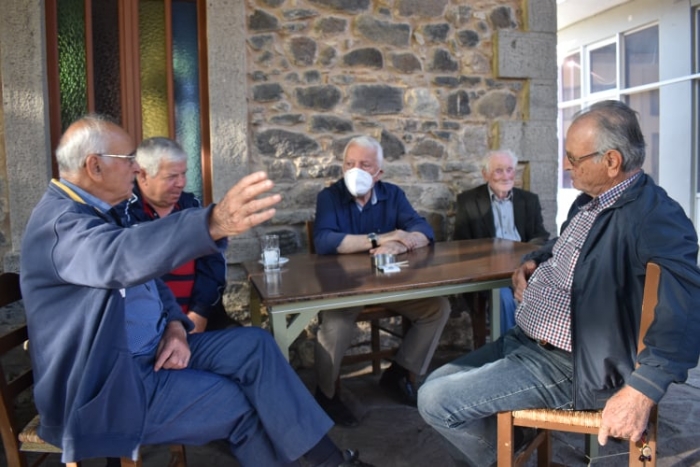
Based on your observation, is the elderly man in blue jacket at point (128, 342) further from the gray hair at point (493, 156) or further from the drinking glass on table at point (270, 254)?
the gray hair at point (493, 156)

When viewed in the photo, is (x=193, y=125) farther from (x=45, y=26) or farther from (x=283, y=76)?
(x=45, y=26)

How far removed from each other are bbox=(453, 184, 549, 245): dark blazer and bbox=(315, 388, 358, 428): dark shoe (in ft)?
4.79

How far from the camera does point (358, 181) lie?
3143 mm

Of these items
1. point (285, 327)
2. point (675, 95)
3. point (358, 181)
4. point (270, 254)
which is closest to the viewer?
point (285, 327)

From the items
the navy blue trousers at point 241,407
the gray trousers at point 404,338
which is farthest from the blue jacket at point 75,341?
the gray trousers at point 404,338

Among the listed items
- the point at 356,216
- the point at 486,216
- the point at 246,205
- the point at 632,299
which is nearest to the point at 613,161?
the point at 632,299

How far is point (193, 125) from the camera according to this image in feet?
11.7

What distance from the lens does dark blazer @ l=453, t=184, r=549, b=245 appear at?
376 cm

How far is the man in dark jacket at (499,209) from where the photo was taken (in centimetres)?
376

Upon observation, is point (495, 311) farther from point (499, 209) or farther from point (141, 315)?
point (141, 315)

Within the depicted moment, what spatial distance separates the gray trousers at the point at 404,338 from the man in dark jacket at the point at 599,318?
823 mm

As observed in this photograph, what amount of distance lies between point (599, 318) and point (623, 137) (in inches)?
23.3

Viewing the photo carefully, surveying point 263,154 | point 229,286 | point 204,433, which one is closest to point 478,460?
point 204,433

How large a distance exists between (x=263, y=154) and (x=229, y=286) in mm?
865
